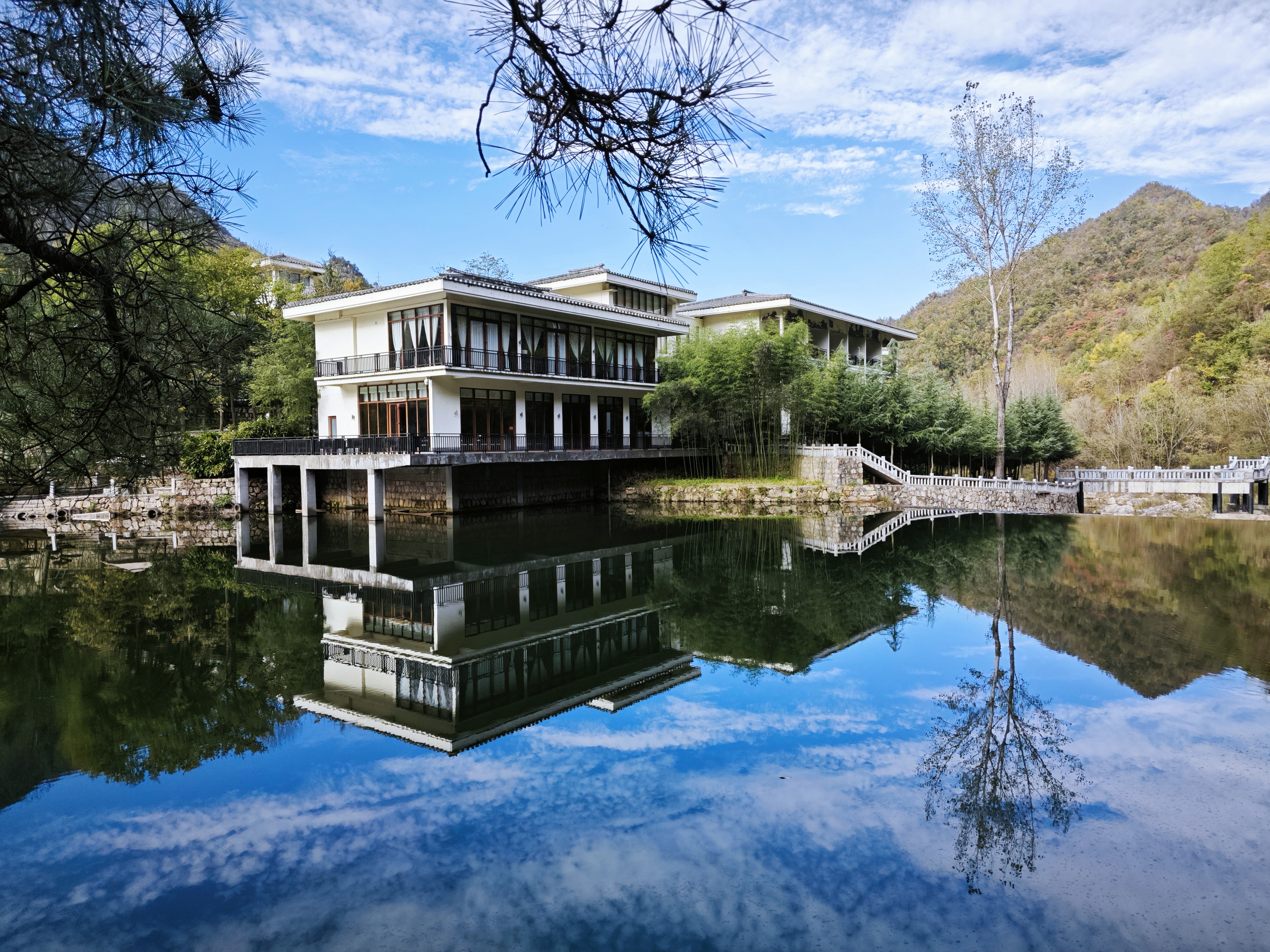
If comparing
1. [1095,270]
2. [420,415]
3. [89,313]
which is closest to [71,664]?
[89,313]

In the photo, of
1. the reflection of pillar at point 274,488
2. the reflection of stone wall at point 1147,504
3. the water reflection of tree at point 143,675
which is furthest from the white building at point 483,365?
the reflection of stone wall at point 1147,504

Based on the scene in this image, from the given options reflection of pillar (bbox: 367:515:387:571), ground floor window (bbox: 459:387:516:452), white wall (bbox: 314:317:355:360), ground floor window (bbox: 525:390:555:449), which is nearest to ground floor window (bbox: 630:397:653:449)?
ground floor window (bbox: 525:390:555:449)

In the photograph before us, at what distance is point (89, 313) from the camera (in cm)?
268

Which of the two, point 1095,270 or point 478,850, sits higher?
point 1095,270

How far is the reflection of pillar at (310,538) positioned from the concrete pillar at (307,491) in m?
0.18

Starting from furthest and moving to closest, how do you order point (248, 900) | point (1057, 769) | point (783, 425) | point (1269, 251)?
point (1269, 251) → point (783, 425) → point (1057, 769) → point (248, 900)

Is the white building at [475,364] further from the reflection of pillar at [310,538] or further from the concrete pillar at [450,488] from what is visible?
the reflection of pillar at [310,538]

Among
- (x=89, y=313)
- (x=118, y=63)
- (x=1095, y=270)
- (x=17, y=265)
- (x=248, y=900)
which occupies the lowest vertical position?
(x=248, y=900)

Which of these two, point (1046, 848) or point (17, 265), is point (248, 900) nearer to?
point (17, 265)

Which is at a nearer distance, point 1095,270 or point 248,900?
point 248,900

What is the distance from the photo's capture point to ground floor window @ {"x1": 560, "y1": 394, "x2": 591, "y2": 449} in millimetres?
22922

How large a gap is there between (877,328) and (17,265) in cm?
3291

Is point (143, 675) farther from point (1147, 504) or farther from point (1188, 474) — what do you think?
point (1188, 474)

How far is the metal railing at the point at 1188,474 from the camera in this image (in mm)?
20547
